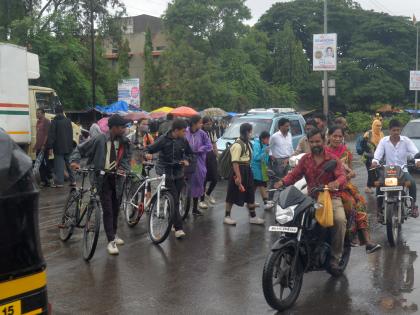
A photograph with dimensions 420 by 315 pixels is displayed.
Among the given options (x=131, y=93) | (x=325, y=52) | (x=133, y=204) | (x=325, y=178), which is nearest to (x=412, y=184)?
(x=325, y=178)

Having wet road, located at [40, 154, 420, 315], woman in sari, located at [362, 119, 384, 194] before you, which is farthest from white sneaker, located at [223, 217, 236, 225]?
woman in sari, located at [362, 119, 384, 194]

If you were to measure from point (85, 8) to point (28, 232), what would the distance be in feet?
112

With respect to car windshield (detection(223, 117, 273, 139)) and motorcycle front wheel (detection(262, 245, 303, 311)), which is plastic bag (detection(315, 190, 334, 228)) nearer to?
motorcycle front wheel (detection(262, 245, 303, 311))

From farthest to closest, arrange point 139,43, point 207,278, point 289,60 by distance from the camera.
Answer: point 139,43 < point 289,60 < point 207,278

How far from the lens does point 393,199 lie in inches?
309

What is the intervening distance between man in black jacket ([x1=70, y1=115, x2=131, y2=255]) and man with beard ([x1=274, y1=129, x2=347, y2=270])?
229 centimetres

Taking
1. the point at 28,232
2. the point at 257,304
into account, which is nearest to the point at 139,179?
the point at 257,304

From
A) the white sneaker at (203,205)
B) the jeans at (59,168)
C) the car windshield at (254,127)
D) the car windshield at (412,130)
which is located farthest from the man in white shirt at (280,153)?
the car windshield at (412,130)

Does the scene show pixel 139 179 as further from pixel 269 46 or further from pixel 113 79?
pixel 269 46

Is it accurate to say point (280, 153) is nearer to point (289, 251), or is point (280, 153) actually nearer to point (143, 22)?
point (289, 251)

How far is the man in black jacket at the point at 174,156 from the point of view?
8.36 m

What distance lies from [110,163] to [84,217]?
106cm

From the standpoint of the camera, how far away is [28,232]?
3209mm

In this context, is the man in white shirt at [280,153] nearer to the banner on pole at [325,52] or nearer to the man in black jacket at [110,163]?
the man in black jacket at [110,163]
